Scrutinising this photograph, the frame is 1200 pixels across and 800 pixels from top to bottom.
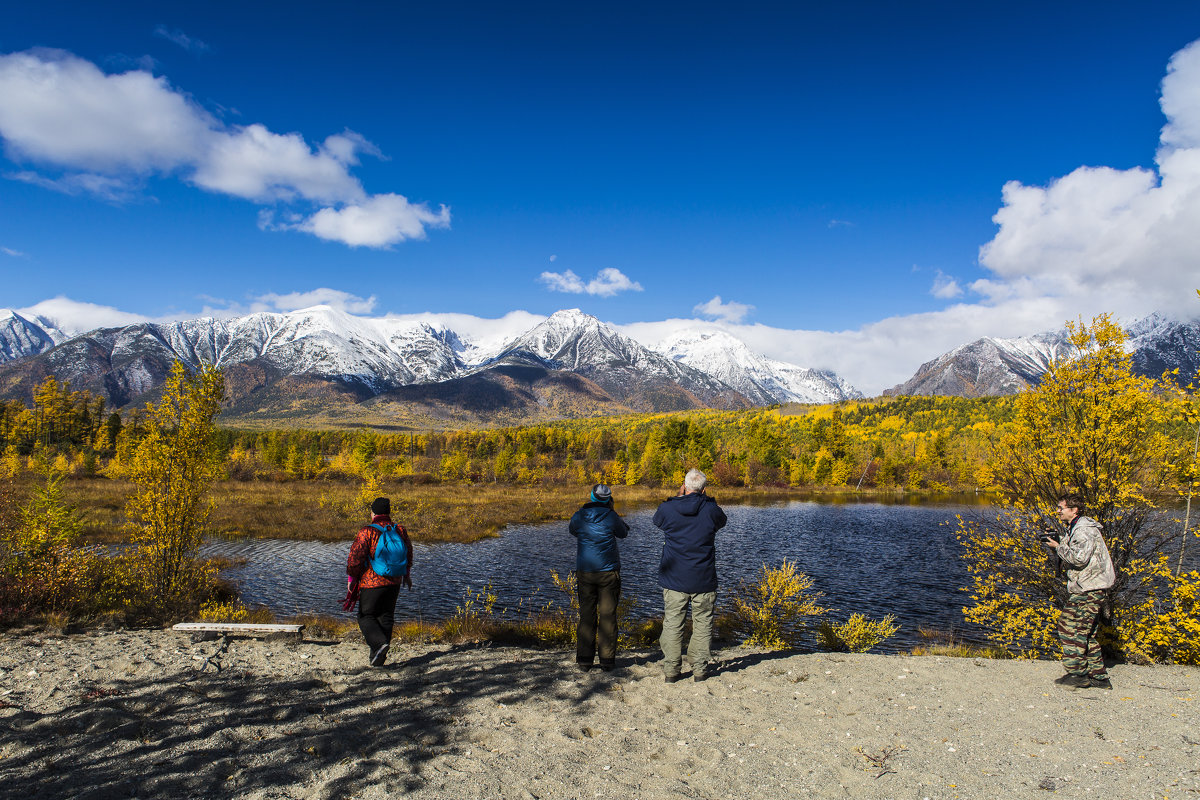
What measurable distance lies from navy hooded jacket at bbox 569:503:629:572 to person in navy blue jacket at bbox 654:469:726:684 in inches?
29.7

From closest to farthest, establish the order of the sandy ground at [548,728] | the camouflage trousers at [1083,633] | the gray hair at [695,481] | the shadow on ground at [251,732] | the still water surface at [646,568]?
the shadow on ground at [251,732], the sandy ground at [548,728], the camouflage trousers at [1083,633], the gray hair at [695,481], the still water surface at [646,568]

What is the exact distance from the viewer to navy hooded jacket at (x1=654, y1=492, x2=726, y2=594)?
8508 millimetres

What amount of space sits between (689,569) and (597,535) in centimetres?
151

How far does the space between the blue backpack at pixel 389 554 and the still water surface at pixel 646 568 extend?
1204 cm

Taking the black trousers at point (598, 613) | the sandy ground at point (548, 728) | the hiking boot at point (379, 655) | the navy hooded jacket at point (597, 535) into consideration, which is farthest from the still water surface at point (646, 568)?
the hiking boot at point (379, 655)

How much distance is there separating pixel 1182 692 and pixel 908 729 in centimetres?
462

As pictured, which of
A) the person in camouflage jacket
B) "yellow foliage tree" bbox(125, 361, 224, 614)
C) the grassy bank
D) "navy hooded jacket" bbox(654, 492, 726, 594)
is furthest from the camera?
the grassy bank

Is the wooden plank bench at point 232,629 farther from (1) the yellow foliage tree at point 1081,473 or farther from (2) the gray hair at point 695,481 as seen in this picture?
(1) the yellow foliage tree at point 1081,473

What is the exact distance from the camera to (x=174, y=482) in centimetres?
1321

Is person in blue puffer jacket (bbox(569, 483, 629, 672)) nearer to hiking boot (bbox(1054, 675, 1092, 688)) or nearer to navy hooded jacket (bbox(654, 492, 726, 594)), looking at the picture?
navy hooded jacket (bbox(654, 492, 726, 594))

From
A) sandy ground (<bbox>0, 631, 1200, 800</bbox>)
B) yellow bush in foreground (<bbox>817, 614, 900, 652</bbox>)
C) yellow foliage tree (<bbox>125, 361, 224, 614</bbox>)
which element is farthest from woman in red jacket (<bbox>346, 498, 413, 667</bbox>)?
yellow bush in foreground (<bbox>817, 614, 900, 652</bbox>)

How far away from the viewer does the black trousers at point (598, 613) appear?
9.02 meters

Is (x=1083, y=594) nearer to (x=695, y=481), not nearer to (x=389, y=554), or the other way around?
(x=695, y=481)

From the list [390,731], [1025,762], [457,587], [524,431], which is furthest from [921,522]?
[524,431]
